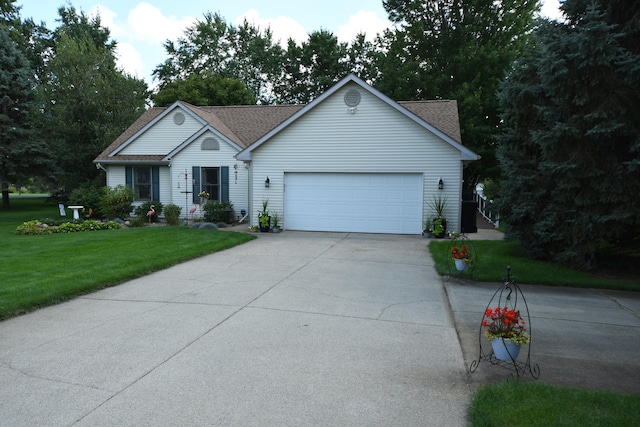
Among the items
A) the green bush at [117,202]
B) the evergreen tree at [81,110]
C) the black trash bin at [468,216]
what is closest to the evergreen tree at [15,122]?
the evergreen tree at [81,110]

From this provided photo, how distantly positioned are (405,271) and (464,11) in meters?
23.8

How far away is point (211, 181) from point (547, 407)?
52.2 ft

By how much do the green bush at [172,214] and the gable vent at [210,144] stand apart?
8.91 feet

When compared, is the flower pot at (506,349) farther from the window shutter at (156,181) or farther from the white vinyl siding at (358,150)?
the window shutter at (156,181)

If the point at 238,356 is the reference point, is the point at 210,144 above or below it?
above

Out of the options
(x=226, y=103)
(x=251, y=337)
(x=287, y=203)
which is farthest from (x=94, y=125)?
(x=251, y=337)

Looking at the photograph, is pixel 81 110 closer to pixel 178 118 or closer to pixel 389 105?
pixel 178 118

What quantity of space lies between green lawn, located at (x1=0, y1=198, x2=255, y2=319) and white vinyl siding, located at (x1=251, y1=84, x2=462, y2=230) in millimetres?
3251

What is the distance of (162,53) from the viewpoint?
41156mm

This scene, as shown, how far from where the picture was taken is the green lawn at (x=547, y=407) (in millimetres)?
3041

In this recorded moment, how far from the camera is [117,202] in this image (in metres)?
17.7

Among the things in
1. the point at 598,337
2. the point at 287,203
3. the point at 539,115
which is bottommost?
the point at 598,337

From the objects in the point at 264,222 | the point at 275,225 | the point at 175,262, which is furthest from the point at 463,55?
the point at 175,262

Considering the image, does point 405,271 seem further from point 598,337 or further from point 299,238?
point 299,238
